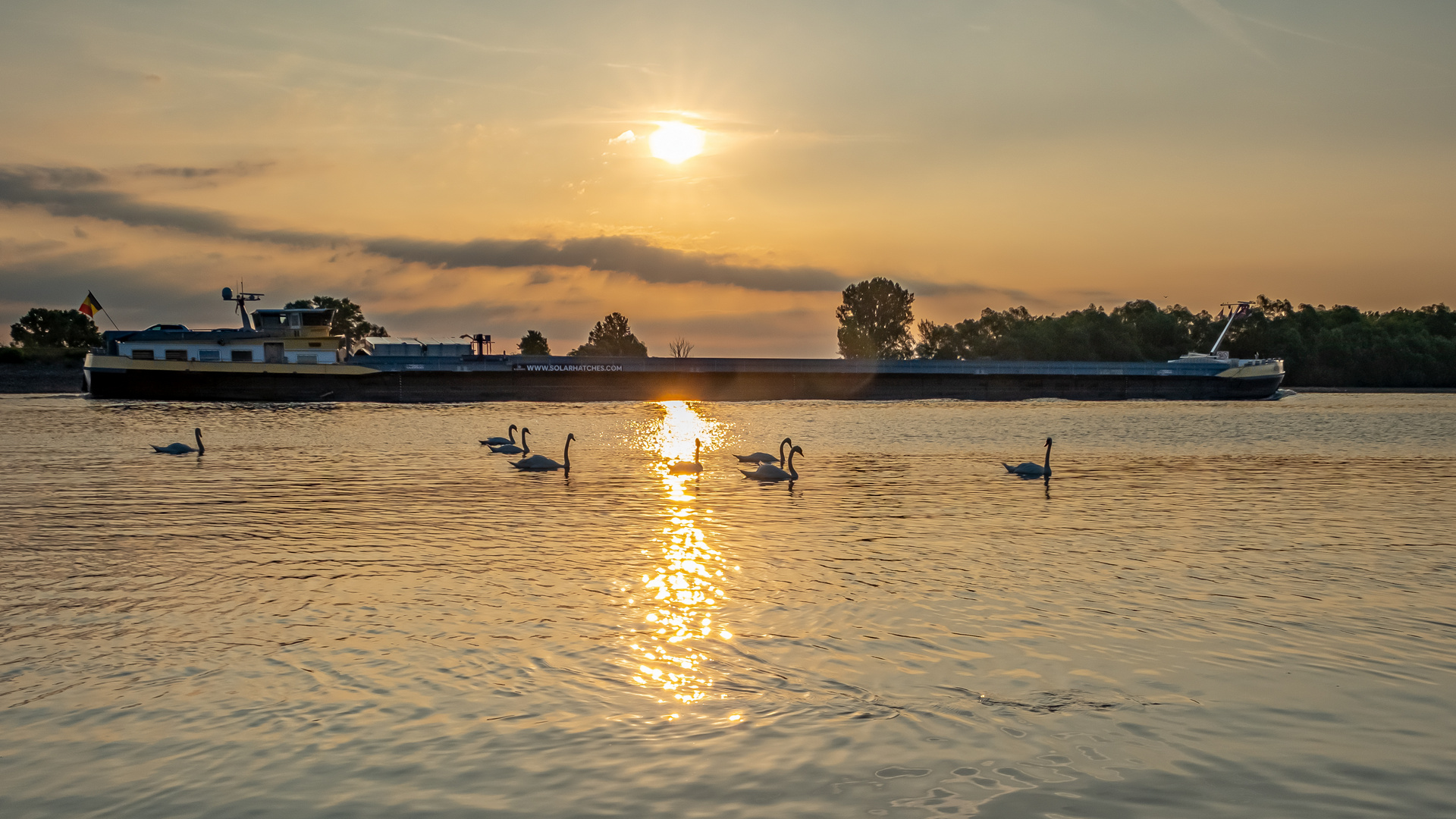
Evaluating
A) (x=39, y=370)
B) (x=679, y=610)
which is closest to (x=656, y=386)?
(x=39, y=370)

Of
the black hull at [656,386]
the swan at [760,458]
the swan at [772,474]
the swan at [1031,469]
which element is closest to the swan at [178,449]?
the swan at [760,458]

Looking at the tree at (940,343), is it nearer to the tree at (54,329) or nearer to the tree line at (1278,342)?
the tree line at (1278,342)

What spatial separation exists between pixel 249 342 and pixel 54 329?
95.2 metres

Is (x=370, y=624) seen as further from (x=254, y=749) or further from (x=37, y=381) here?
(x=37, y=381)

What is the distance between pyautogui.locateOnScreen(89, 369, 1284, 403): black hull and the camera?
77.8 metres

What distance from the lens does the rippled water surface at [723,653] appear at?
6.95 meters

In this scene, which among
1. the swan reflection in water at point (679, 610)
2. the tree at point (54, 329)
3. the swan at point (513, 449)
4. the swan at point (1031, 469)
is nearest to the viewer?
the swan reflection in water at point (679, 610)

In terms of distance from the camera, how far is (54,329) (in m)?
149

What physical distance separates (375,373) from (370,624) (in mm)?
73763

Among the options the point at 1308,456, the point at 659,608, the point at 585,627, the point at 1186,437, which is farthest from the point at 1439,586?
the point at 1186,437

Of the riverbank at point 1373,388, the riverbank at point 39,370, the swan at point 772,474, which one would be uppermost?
the riverbank at point 39,370

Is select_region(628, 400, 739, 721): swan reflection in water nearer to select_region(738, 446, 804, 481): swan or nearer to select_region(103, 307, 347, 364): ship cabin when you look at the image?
select_region(738, 446, 804, 481): swan

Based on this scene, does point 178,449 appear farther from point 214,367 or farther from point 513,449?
point 214,367

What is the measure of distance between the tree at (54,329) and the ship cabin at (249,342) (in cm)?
8116
